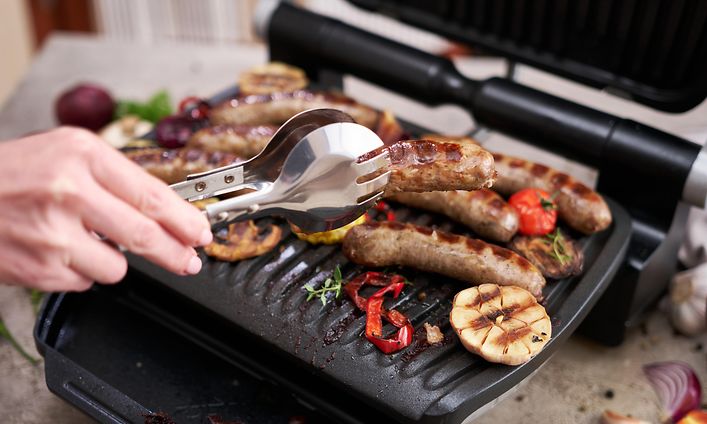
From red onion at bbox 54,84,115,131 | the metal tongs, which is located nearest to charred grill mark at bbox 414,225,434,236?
the metal tongs

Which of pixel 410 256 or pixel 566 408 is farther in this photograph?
pixel 566 408

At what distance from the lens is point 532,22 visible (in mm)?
2797

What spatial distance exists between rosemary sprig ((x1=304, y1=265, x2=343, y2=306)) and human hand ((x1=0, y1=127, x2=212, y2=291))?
0.66 meters

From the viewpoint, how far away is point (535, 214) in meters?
2.31

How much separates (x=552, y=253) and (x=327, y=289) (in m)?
0.66

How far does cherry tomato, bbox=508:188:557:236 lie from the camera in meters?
2.31

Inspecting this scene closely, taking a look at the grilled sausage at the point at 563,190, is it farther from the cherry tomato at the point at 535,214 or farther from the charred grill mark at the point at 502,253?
the charred grill mark at the point at 502,253

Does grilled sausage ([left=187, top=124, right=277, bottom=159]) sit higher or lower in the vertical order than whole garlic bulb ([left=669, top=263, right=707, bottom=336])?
higher

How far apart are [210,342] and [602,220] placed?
1.27m

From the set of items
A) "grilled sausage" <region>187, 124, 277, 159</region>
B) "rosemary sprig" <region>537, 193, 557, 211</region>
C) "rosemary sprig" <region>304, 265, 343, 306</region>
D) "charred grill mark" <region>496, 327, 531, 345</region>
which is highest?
"rosemary sprig" <region>537, 193, 557, 211</region>

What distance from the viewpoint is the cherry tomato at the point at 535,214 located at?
2.31 metres

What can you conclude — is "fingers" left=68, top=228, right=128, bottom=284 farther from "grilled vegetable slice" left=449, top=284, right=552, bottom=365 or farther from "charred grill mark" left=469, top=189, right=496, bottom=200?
"charred grill mark" left=469, top=189, right=496, bottom=200

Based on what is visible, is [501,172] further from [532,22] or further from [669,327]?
[669,327]

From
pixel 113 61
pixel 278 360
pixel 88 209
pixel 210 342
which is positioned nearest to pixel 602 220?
pixel 278 360
